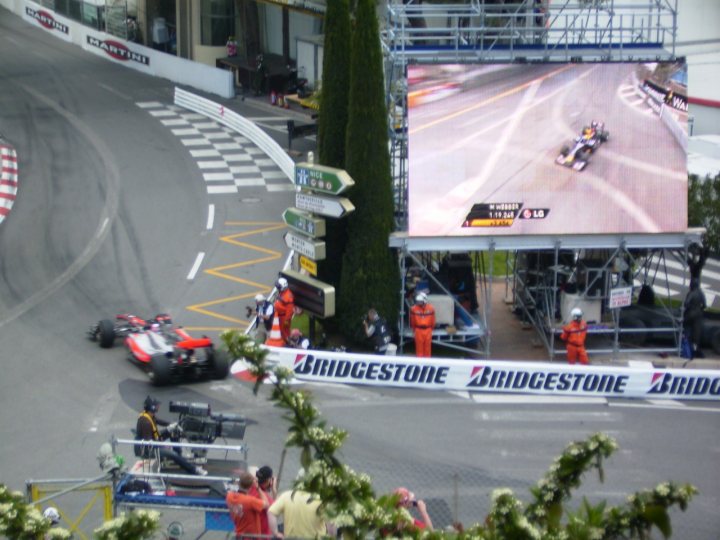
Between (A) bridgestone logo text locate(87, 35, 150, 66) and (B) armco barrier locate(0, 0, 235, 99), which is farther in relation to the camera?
(A) bridgestone logo text locate(87, 35, 150, 66)

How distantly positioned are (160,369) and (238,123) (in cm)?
2039

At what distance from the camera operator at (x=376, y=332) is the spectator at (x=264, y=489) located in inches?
352

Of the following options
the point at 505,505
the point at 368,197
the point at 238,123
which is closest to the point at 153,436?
the point at 368,197

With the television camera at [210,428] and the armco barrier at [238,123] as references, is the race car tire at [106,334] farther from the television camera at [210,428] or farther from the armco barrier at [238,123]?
the armco barrier at [238,123]

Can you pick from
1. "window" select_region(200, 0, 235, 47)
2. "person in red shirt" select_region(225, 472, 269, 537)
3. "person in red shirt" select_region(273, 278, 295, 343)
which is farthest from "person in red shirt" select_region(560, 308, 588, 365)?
"window" select_region(200, 0, 235, 47)

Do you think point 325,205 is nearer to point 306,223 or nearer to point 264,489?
point 306,223

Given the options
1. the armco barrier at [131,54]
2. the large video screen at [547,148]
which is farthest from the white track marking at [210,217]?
the armco barrier at [131,54]

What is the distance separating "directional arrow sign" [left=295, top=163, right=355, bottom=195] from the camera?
848 inches

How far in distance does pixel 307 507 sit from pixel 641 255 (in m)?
14.1

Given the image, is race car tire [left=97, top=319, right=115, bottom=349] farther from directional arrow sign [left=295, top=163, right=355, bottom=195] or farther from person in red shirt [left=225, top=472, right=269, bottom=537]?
person in red shirt [left=225, top=472, right=269, bottom=537]

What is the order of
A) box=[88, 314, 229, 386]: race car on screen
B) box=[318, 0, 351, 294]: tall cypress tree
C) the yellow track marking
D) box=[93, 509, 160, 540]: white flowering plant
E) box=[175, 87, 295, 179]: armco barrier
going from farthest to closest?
box=[175, 87, 295, 179]: armco barrier → the yellow track marking → box=[318, 0, 351, 294]: tall cypress tree → box=[88, 314, 229, 386]: race car on screen → box=[93, 509, 160, 540]: white flowering plant

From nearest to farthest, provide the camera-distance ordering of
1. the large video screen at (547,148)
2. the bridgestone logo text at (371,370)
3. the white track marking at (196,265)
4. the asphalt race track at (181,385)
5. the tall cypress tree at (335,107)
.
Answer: the asphalt race track at (181,385) < the bridgestone logo text at (371,370) < the large video screen at (547,148) < the tall cypress tree at (335,107) < the white track marking at (196,265)

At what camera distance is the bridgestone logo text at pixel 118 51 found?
47438 mm

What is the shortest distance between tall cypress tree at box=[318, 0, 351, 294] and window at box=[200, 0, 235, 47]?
988 inches
